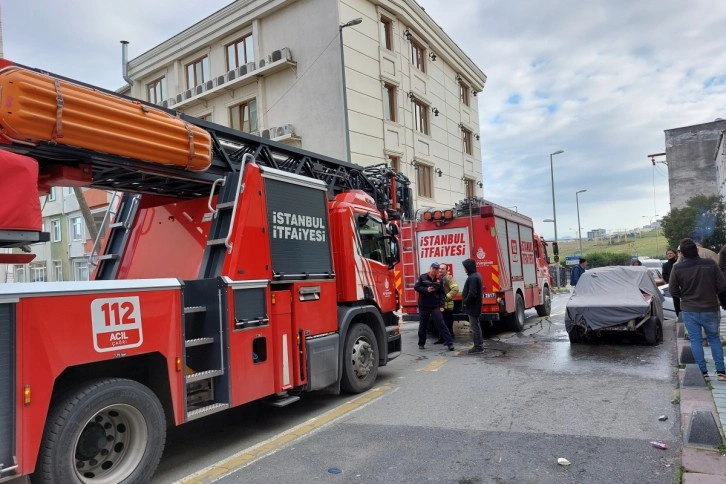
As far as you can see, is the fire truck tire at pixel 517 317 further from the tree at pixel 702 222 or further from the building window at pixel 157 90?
the building window at pixel 157 90

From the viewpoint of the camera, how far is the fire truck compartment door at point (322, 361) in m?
6.05

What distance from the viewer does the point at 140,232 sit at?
6.38 metres

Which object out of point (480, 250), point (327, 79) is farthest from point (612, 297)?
point (327, 79)

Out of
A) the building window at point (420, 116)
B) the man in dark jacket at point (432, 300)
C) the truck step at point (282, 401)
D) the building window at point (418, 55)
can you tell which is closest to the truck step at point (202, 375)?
the truck step at point (282, 401)

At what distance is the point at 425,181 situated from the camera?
82.1ft

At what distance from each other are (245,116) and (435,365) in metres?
17.5

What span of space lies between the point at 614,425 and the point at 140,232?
5.59 meters

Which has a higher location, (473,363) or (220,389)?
(220,389)

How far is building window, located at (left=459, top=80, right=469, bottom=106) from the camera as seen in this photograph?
29.6m

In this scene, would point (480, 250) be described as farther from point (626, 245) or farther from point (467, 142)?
point (626, 245)

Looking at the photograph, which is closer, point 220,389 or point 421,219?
point 220,389

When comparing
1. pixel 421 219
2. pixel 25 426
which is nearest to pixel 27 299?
pixel 25 426

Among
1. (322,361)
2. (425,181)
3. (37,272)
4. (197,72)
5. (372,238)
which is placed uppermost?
(197,72)

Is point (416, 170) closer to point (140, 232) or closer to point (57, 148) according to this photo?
point (140, 232)
